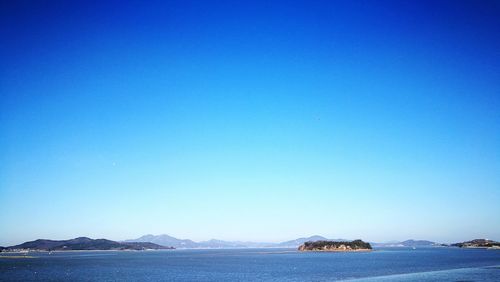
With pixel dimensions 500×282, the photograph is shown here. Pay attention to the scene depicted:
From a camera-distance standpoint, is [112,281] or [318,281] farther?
[112,281]

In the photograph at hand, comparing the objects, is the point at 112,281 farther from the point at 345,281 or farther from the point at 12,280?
the point at 345,281

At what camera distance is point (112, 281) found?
7225cm

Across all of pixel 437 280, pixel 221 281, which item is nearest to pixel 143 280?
pixel 221 281

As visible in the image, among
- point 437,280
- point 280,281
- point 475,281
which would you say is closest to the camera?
point 475,281

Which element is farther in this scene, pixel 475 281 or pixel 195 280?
pixel 195 280

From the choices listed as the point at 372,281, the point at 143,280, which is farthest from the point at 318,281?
the point at 143,280

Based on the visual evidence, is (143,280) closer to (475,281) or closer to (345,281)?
(345,281)

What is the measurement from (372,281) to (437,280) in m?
11.1

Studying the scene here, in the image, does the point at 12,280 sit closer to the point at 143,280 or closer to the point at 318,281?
the point at 143,280

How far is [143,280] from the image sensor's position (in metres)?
74.8

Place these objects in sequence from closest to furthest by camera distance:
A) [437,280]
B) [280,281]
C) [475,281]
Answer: [475,281], [437,280], [280,281]

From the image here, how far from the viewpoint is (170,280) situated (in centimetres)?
7394

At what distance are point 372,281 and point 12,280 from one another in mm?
70186

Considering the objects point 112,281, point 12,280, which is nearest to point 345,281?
point 112,281
